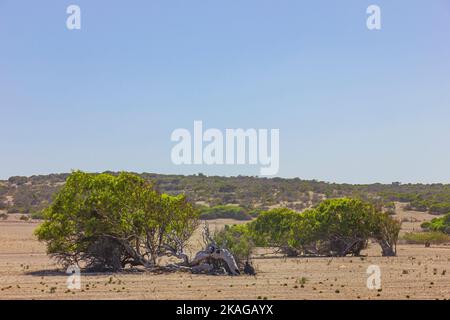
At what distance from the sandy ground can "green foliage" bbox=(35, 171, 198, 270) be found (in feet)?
5.34

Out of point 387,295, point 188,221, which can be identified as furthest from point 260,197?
point 387,295

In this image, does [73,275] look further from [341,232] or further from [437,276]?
[341,232]

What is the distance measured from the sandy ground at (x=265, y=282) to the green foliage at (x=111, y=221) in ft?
5.34

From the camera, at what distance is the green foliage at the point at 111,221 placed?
96.9 feet

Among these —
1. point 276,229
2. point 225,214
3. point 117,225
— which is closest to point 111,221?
point 117,225

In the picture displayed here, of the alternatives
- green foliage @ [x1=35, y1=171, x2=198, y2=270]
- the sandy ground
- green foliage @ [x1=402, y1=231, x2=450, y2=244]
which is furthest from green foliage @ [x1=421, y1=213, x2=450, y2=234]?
green foliage @ [x1=35, y1=171, x2=198, y2=270]

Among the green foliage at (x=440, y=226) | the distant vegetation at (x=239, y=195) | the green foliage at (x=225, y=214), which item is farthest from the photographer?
the distant vegetation at (x=239, y=195)

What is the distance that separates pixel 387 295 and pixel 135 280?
34.2ft

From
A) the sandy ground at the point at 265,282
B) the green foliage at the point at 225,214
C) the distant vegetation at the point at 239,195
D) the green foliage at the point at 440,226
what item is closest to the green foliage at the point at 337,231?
the sandy ground at the point at 265,282

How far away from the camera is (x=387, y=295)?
2195 centimetres

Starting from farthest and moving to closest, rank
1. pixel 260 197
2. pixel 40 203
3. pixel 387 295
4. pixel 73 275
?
pixel 260 197
pixel 40 203
pixel 73 275
pixel 387 295

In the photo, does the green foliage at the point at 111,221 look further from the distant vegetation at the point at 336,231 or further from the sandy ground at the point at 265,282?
the distant vegetation at the point at 336,231

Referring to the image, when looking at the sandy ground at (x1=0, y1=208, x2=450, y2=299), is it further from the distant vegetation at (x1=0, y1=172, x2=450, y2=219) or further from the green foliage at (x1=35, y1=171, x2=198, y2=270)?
the distant vegetation at (x1=0, y1=172, x2=450, y2=219)

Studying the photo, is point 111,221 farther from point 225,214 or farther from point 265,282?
point 225,214
